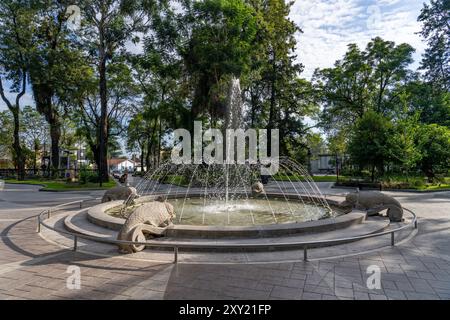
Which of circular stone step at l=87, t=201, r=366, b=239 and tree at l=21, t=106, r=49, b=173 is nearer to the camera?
circular stone step at l=87, t=201, r=366, b=239

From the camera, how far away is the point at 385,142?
24141 millimetres

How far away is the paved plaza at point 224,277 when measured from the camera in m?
4.21

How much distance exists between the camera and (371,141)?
24.9m

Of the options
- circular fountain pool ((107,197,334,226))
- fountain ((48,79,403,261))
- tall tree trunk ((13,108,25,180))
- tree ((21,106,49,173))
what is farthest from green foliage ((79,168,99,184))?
tree ((21,106,49,173))

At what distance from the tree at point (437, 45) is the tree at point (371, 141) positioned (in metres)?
18.2

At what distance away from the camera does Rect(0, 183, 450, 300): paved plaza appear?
13.8ft

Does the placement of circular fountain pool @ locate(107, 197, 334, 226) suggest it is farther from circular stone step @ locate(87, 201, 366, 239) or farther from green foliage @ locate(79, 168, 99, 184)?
green foliage @ locate(79, 168, 99, 184)

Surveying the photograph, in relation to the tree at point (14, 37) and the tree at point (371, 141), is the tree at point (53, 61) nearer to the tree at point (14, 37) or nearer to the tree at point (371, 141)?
the tree at point (14, 37)

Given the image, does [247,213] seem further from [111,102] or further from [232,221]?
[111,102]

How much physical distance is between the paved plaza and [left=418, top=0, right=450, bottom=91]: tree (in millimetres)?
39525

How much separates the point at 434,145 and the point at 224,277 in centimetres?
2789

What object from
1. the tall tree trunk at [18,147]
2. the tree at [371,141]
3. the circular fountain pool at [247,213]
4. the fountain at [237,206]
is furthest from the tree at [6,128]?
the tree at [371,141]

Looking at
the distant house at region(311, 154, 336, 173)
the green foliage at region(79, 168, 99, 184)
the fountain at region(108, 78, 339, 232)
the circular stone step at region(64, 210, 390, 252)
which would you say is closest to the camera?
the circular stone step at region(64, 210, 390, 252)
